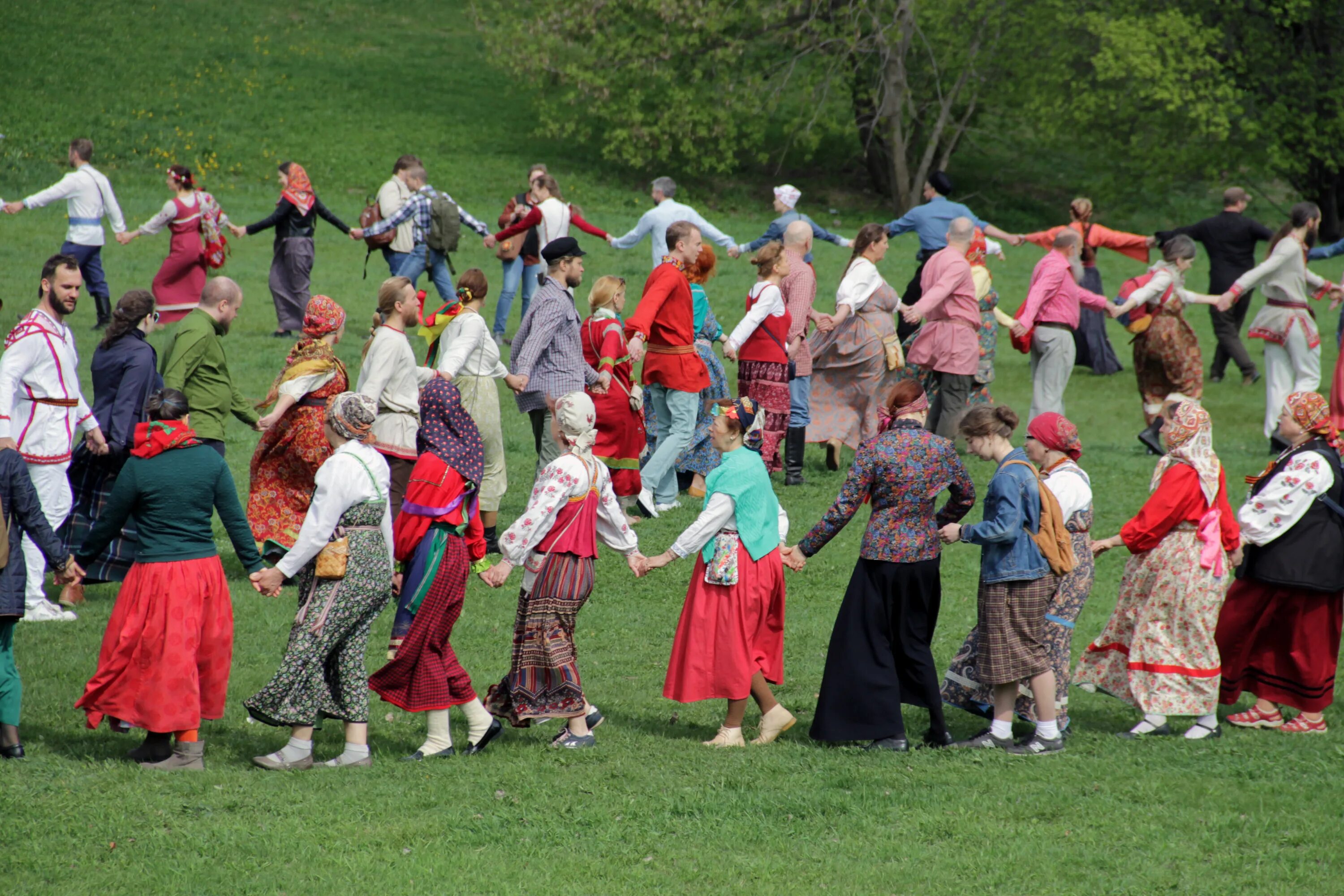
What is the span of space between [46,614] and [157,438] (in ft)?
9.07

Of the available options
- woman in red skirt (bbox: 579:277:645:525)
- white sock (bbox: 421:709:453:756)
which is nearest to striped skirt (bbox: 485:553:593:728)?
white sock (bbox: 421:709:453:756)

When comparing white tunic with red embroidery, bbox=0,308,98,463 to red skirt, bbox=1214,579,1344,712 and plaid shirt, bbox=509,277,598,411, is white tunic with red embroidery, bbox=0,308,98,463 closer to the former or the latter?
plaid shirt, bbox=509,277,598,411

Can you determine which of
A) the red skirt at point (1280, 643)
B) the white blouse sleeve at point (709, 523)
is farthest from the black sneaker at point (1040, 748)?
the white blouse sleeve at point (709, 523)

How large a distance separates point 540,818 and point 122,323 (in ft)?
13.9

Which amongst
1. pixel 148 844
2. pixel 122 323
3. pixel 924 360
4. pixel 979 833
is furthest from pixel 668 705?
pixel 924 360

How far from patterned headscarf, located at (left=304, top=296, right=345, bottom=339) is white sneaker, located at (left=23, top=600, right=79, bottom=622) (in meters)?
2.26

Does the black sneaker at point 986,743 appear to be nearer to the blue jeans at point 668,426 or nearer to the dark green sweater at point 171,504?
the dark green sweater at point 171,504

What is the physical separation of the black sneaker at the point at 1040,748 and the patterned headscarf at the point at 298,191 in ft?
34.8

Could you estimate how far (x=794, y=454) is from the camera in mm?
11664

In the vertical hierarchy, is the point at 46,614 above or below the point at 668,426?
below

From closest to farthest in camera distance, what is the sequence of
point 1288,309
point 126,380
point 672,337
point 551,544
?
point 551,544, point 126,380, point 672,337, point 1288,309

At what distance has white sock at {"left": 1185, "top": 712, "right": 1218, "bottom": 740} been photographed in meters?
6.88

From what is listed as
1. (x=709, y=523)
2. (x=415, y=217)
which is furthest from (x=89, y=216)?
(x=709, y=523)

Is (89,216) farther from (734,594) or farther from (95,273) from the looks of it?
(734,594)
